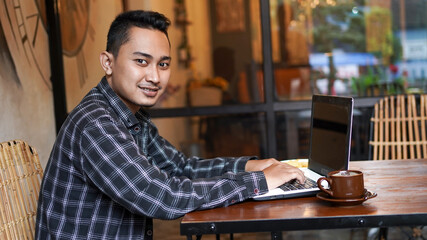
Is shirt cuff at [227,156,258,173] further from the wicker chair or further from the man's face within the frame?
the wicker chair

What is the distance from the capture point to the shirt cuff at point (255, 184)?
1804 mm

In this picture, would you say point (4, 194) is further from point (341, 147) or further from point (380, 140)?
point (380, 140)

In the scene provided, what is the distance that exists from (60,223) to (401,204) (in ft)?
3.27

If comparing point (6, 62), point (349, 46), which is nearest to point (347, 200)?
point (6, 62)

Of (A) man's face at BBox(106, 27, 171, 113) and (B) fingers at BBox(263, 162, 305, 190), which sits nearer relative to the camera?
(B) fingers at BBox(263, 162, 305, 190)

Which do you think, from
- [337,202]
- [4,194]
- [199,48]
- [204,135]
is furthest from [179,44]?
[337,202]

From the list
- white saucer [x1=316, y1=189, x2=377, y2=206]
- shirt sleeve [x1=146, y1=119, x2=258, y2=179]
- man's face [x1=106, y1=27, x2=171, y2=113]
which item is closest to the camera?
white saucer [x1=316, y1=189, x2=377, y2=206]

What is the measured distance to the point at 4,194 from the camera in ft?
6.44

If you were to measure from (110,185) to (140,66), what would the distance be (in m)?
0.43

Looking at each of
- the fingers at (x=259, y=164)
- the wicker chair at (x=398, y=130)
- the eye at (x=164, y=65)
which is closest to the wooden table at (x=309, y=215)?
the fingers at (x=259, y=164)

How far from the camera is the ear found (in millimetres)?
2004

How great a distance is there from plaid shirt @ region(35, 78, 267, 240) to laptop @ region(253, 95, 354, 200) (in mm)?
117

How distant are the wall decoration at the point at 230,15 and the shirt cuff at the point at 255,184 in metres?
2.72

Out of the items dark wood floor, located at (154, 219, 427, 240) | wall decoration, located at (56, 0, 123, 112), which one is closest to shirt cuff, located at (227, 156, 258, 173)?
dark wood floor, located at (154, 219, 427, 240)
